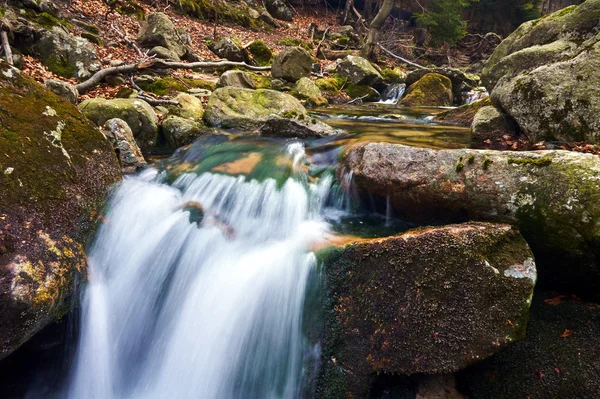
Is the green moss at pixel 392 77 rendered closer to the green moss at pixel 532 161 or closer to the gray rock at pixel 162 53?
the gray rock at pixel 162 53

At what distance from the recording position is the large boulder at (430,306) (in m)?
2.17

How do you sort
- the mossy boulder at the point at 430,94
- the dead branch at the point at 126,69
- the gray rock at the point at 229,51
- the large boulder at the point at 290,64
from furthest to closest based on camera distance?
the gray rock at the point at 229,51, the mossy boulder at the point at 430,94, the large boulder at the point at 290,64, the dead branch at the point at 126,69

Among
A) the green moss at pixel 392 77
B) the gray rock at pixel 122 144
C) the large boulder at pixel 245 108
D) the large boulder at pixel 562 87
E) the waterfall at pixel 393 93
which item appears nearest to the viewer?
the large boulder at pixel 562 87

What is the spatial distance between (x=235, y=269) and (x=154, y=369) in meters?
1.13

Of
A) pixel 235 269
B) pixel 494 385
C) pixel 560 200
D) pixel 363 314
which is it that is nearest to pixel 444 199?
pixel 560 200

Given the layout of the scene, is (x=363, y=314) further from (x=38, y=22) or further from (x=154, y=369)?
(x=38, y=22)

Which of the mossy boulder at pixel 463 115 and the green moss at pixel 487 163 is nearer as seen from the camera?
the green moss at pixel 487 163

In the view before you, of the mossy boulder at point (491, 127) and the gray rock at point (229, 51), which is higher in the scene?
the gray rock at point (229, 51)

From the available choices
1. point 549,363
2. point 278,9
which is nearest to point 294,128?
point 549,363

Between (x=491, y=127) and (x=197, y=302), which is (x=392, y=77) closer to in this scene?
(x=491, y=127)

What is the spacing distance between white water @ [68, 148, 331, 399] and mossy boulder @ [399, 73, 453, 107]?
9.87 m

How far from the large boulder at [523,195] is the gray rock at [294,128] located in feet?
9.33

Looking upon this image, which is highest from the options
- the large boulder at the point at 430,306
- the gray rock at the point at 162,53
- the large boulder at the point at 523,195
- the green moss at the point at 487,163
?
the gray rock at the point at 162,53

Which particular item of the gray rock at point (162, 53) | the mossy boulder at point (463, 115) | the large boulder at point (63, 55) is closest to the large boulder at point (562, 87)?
the mossy boulder at point (463, 115)
